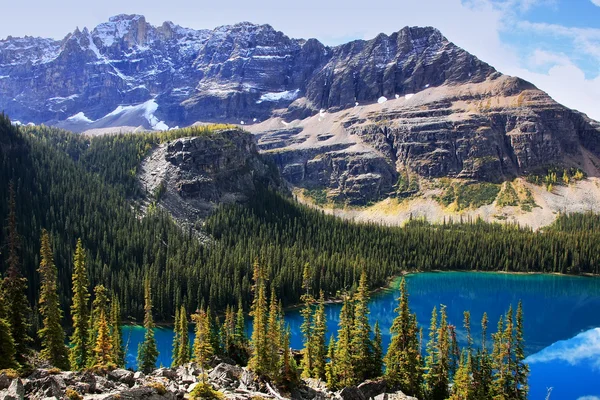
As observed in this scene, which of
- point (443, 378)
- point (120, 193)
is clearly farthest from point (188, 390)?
point (120, 193)

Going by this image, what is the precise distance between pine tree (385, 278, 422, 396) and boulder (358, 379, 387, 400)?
1.35 meters

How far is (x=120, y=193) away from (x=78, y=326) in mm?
117739

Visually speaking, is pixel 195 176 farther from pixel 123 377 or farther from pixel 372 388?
pixel 123 377

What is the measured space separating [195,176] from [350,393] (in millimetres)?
146355

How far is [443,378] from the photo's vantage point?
49.6 metres

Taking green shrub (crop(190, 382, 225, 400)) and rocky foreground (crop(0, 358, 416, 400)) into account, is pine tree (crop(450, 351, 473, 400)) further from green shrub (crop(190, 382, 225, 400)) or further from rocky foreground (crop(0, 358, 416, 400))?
green shrub (crop(190, 382, 225, 400))

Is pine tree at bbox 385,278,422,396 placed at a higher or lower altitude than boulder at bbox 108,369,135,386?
lower

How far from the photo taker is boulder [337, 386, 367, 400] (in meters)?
42.7

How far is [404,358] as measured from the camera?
1876 inches

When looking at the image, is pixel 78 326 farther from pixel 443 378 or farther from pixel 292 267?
pixel 292 267

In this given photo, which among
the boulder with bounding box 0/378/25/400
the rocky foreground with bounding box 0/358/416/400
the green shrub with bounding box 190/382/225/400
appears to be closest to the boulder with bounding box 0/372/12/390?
the rocky foreground with bounding box 0/358/416/400

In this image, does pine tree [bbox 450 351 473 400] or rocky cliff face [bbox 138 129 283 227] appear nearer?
pine tree [bbox 450 351 473 400]

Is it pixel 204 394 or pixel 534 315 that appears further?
pixel 534 315

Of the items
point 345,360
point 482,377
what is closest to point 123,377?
point 345,360
